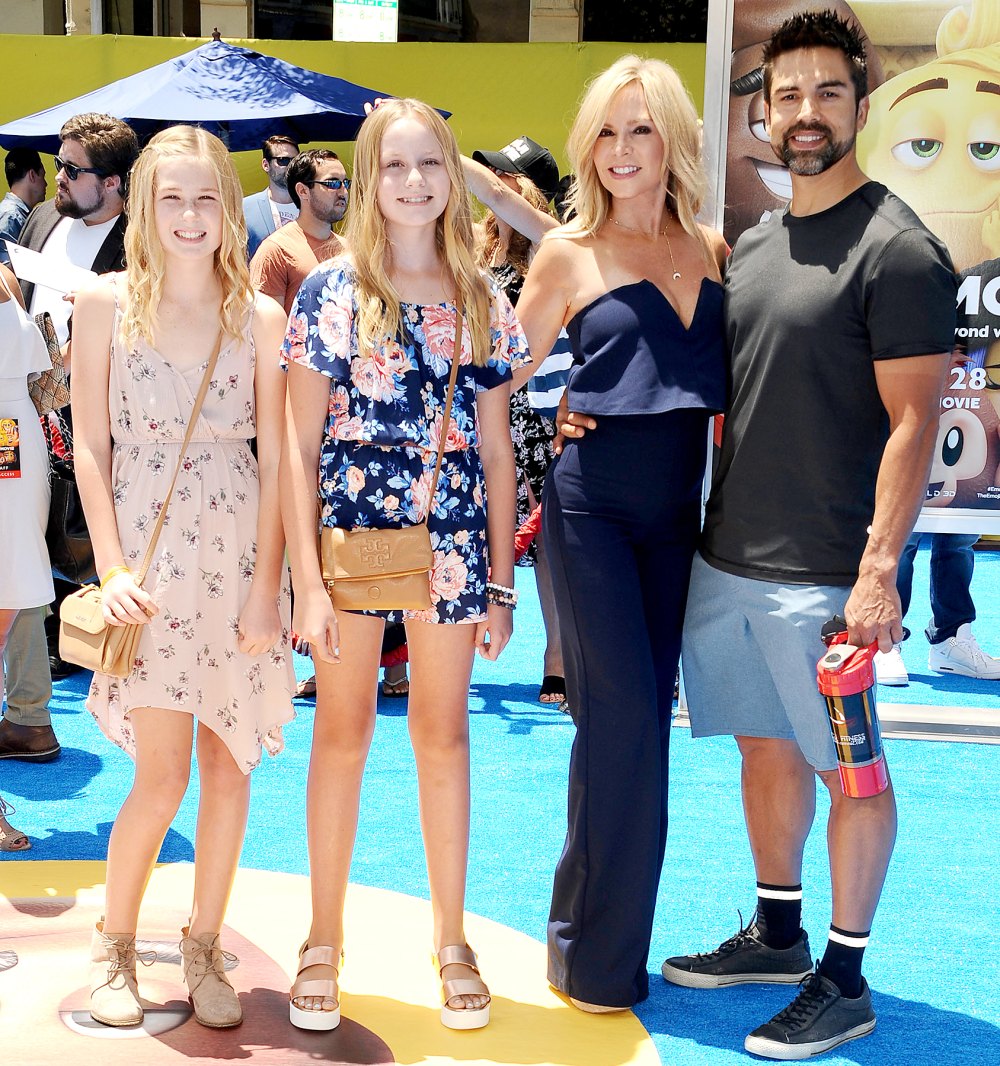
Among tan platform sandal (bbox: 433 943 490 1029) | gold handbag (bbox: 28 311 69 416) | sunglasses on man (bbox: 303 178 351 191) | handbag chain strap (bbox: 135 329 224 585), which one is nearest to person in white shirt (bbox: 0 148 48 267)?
sunglasses on man (bbox: 303 178 351 191)

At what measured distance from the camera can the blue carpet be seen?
3256mm

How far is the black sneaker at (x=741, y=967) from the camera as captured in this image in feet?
11.1

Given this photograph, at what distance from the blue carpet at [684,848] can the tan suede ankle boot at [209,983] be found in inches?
35.8

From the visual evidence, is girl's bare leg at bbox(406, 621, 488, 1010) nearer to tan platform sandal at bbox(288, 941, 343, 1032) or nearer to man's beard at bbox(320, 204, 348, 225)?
tan platform sandal at bbox(288, 941, 343, 1032)

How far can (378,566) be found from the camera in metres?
2.88

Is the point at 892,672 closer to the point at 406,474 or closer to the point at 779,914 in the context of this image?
the point at 779,914

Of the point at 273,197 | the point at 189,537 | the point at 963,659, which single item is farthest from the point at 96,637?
the point at 273,197

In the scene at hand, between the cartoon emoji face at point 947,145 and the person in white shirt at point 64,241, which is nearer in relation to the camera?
the person in white shirt at point 64,241

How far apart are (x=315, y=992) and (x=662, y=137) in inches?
83.2

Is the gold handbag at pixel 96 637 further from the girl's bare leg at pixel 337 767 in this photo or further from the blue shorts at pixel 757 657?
the blue shorts at pixel 757 657

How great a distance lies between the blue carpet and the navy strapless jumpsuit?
299 millimetres

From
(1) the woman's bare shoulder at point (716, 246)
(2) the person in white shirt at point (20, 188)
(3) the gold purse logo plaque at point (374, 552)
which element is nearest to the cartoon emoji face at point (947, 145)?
(1) the woman's bare shoulder at point (716, 246)

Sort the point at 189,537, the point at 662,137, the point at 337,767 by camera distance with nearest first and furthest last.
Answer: the point at 189,537 → the point at 337,767 → the point at 662,137

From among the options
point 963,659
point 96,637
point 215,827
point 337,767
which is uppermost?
point 96,637
